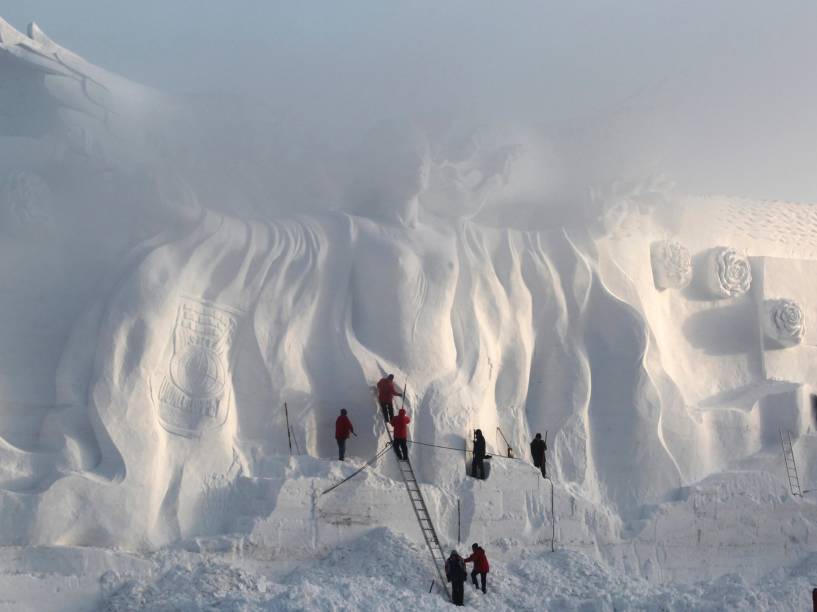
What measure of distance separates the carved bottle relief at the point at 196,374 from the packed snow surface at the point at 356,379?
0.02 metres

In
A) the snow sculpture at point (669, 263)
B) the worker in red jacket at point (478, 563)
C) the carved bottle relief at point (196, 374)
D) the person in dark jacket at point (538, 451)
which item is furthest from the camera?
the snow sculpture at point (669, 263)

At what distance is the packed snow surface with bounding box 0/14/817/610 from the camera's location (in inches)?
429

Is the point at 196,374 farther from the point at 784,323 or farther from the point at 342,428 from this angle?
the point at 784,323

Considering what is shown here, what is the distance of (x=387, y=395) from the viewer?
1208cm

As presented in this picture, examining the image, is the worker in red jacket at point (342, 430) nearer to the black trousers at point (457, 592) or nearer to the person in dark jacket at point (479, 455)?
the person in dark jacket at point (479, 455)

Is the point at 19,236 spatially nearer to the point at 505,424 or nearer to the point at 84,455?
the point at 84,455

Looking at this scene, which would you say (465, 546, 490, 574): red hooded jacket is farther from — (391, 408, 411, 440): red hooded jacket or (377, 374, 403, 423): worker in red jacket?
(377, 374, 403, 423): worker in red jacket

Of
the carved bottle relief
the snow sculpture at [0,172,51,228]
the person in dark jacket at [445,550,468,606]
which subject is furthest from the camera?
the snow sculpture at [0,172,51,228]

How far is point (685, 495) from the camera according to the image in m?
13.4

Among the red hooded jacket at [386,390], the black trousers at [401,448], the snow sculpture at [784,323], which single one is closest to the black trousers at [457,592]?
the black trousers at [401,448]

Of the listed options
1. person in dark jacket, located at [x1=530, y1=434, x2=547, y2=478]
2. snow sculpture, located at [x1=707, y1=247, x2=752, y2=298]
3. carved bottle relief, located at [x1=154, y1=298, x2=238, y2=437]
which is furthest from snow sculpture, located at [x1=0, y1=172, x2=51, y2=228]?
snow sculpture, located at [x1=707, y1=247, x2=752, y2=298]

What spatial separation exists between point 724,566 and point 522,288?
11.1ft

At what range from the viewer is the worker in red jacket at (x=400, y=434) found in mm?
11930

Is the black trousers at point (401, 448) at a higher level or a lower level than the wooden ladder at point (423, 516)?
higher
